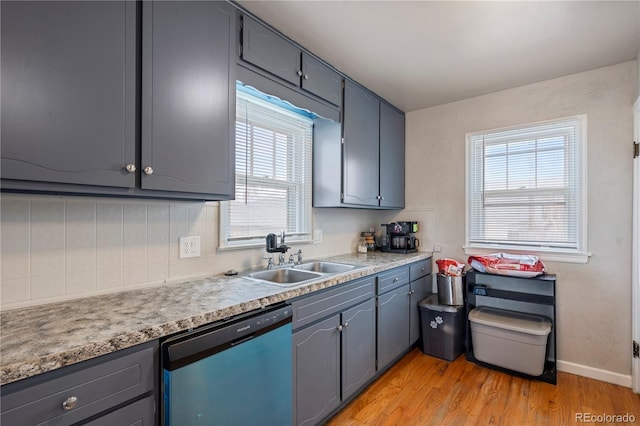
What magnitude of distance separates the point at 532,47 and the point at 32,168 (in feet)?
9.50

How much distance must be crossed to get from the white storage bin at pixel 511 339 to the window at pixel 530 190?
0.62m

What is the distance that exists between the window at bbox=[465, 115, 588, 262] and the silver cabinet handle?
124 inches

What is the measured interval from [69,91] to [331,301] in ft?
5.21

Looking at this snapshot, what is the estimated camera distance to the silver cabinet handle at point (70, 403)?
35.4 inches

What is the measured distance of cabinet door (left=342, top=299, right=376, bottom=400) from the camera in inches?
82.3

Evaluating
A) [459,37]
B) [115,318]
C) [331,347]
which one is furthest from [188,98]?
[459,37]

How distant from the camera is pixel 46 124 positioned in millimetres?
1085

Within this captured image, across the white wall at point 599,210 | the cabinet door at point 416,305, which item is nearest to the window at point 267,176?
the cabinet door at point 416,305

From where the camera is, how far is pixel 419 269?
313 centimetres

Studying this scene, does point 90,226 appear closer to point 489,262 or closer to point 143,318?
point 143,318

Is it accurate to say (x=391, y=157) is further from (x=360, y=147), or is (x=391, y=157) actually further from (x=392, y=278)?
(x=392, y=278)

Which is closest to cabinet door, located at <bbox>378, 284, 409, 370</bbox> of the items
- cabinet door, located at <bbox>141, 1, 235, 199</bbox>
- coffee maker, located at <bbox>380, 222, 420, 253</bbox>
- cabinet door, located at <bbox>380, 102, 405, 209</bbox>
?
coffee maker, located at <bbox>380, 222, 420, 253</bbox>

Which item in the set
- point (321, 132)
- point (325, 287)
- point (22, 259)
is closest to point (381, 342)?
point (325, 287)

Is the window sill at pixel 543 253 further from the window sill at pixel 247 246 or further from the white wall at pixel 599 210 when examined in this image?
the window sill at pixel 247 246
